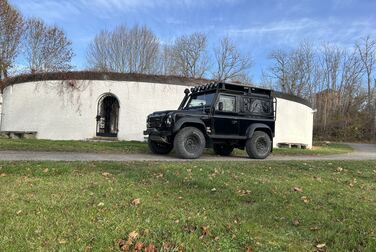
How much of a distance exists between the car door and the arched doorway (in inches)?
304

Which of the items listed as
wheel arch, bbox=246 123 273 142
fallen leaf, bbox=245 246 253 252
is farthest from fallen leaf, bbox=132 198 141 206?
wheel arch, bbox=246 123 273 142

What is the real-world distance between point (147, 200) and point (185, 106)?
7.76 metres

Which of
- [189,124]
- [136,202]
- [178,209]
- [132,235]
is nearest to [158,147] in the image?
[189,124]

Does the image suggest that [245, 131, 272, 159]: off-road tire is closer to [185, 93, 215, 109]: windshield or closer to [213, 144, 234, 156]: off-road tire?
[213, 144, 234, 156]: off-road tire

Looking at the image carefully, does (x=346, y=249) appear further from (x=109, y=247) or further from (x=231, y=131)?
(x=231, y=131)

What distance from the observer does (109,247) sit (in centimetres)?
394

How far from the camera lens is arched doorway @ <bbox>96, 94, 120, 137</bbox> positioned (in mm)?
18719

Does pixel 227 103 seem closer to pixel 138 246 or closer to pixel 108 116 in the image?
pixel 138 246

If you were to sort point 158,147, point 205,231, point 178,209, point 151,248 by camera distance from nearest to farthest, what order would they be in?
point 151,248 < point 205,231 < point 178,209 < point 158,147

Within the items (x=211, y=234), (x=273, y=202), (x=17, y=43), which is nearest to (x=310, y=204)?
(x=273, y=202)

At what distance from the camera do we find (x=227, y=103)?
1233cm

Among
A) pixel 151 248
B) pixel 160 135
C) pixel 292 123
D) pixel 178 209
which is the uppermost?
pixel 292 123

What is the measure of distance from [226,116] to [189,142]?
1535 mm

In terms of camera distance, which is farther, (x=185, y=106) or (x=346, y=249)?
(x=185, y=106)
